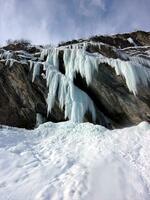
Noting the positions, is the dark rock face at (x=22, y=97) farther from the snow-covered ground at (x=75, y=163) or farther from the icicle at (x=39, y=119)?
the snow-covered ground at (x=75, y=163)

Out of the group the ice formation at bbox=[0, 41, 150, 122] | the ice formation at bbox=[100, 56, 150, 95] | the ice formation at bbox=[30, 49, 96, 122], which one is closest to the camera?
the ice formation at bbox=[100, 56, 150, 95]

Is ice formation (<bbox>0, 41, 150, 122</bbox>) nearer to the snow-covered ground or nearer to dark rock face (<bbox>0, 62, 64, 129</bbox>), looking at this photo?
dark rock face (<bbox>0, 62, 64, 129</bbox>)

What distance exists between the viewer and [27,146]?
10.8 metres

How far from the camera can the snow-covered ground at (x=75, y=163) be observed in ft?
24.3

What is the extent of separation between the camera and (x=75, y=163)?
9266 mm

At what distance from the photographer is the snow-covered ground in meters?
7.41

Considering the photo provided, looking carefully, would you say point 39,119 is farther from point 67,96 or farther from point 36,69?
point 36,69

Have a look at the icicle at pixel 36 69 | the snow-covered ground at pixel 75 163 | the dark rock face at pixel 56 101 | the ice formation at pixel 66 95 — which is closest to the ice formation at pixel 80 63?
the dark rock face at pixel 56 101

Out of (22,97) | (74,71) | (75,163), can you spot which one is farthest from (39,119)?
(75,163)

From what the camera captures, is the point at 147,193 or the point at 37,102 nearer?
the point at 147,193

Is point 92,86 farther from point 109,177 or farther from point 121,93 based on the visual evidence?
point 109,177

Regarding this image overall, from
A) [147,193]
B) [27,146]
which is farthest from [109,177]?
[27,146]

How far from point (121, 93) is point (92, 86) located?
1493mm

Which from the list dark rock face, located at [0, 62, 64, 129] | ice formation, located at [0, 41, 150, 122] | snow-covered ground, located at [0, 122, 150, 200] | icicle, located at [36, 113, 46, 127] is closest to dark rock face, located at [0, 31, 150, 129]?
dark rock face, located at [0, 62, 64, 129]
